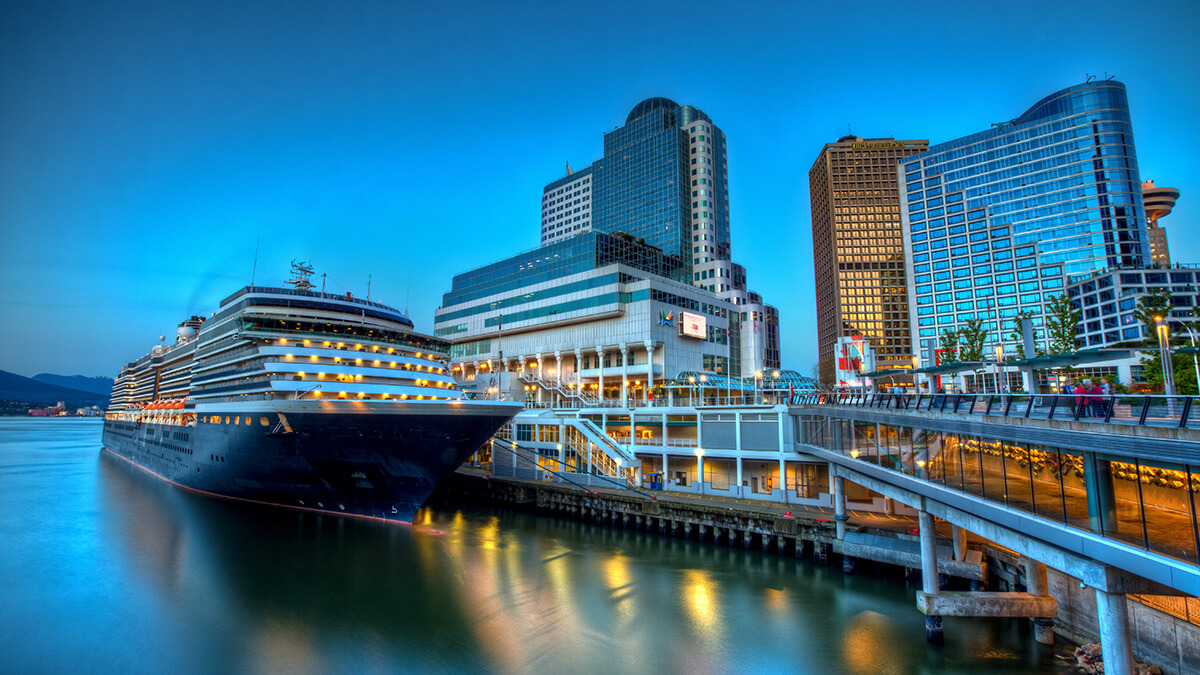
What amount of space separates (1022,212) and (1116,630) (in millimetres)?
131785

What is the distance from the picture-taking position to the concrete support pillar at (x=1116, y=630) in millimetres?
11406

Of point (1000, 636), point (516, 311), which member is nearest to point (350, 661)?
point (1000, 636)

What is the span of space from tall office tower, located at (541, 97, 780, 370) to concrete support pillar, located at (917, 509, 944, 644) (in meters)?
78.3

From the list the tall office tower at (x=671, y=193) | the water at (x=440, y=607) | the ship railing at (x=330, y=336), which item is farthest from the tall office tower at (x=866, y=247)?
the water at (x=440, y=607)

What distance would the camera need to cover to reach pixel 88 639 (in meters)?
18.6

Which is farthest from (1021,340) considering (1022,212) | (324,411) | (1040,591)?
(324,411)

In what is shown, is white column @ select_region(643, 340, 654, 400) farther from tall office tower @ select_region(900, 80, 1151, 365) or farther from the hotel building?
tall office tower @ select_region(900, 80, 1151, 365)

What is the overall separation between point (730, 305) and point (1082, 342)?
78.2 metres

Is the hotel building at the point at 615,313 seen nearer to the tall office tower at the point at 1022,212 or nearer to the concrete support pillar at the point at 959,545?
the concrete support pillar at the point at 959,545

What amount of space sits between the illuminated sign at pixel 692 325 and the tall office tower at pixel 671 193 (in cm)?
3395

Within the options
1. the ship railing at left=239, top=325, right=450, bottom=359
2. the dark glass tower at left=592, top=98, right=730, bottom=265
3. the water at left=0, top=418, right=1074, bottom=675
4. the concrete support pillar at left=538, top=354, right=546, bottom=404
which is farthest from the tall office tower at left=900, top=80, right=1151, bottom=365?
the ship railing at left=239, top=325, right=450, bottom=359

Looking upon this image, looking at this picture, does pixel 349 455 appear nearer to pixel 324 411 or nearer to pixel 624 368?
pixel 324 411

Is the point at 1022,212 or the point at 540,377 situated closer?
the point at 540,377

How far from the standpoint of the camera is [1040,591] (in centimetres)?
1744
